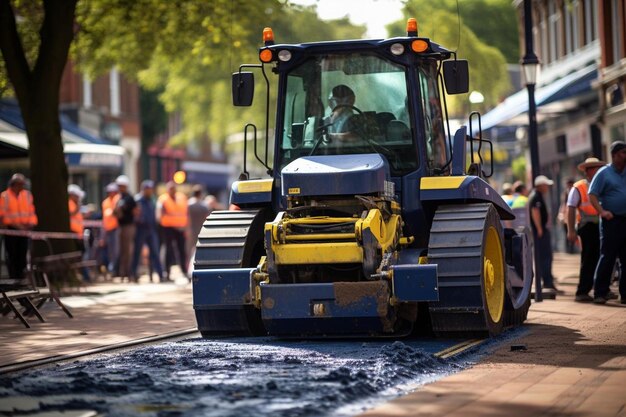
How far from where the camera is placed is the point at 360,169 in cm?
1349

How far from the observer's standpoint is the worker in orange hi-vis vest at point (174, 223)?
98.5 feet

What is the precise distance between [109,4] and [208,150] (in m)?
52.9

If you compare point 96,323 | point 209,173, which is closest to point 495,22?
point 209,173

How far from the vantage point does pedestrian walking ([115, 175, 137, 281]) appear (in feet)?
102

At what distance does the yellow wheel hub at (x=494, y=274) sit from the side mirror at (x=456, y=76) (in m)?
1.31

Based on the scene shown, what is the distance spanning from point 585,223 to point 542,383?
10.5 metres

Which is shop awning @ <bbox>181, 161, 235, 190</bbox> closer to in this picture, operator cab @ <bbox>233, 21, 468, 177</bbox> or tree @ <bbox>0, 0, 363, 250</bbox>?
tree @ <bbox>0, 0, 363, 250</bbox>

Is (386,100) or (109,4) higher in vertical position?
(109,4)

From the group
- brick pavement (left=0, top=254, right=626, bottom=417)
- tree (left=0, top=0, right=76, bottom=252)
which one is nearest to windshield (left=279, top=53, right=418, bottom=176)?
brick pavement (left=0, top=254, right=626, bottom=417)

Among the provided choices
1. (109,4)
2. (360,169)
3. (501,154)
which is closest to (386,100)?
(360,169)

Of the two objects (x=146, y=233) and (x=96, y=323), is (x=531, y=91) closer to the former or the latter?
(x=96, y=323)

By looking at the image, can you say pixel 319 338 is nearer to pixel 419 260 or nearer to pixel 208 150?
pixel 419 260

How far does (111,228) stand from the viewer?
3300cm

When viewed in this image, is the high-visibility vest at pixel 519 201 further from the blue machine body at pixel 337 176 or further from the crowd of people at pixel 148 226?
the blue machine body at pixel 337 176
